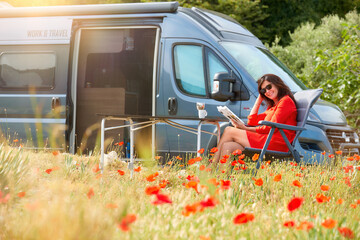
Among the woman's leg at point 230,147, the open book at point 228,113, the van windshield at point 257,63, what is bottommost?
the woman's leg at point 230,147

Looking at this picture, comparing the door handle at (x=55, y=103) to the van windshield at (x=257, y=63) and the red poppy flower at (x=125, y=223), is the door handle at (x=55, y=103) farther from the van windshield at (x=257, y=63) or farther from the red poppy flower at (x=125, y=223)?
the red poppy flower at (x=125, y=223)

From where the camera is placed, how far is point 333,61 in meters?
9.48

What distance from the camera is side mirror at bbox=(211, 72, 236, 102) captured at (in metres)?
6.51

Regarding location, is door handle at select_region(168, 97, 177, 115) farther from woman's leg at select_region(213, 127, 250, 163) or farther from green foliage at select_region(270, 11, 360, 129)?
green foliage at select_region(270, 11, 360, 129)

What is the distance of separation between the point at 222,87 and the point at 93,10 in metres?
2.41

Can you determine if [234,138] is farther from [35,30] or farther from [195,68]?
[35,30]

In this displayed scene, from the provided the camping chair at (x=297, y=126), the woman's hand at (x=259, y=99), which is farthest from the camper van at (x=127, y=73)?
the camping chair at (x=297, y=126)

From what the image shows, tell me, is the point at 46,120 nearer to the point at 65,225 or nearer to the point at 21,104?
the point at 21,104

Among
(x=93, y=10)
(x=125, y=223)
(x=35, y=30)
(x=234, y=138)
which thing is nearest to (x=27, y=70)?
(x=35, y=30)

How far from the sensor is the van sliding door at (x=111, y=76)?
8.06 meters

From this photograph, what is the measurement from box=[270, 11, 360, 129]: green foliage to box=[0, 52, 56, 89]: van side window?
466cm

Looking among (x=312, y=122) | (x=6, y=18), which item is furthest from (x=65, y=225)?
(x=6, y=18)

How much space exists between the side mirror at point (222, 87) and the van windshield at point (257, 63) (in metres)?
0.37

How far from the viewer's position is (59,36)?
25.7ft
